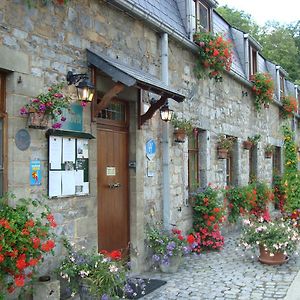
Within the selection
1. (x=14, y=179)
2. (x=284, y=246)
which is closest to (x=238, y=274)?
(x=284, y=246)

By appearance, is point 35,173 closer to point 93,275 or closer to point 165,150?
point 93,275

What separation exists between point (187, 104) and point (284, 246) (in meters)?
3.24

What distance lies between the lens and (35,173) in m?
4.73

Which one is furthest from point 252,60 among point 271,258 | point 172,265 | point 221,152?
point 172,265

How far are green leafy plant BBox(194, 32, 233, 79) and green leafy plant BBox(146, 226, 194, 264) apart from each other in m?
3.66

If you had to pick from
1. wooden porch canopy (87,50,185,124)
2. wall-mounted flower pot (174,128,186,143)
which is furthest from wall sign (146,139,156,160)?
wooden porch canopy (87,50,185,124)

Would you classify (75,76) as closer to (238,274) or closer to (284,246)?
(238,274)

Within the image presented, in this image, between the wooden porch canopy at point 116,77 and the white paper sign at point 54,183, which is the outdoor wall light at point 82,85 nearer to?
the wooden porch canopy at point 116,77

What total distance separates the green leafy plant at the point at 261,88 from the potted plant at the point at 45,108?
896 cm

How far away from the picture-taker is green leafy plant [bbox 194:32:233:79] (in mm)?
8766

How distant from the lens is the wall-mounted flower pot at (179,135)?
25.2ft

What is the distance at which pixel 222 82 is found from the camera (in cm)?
1044

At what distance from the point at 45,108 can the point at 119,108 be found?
7.12 ft

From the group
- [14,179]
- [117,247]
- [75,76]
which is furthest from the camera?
[117,247]
